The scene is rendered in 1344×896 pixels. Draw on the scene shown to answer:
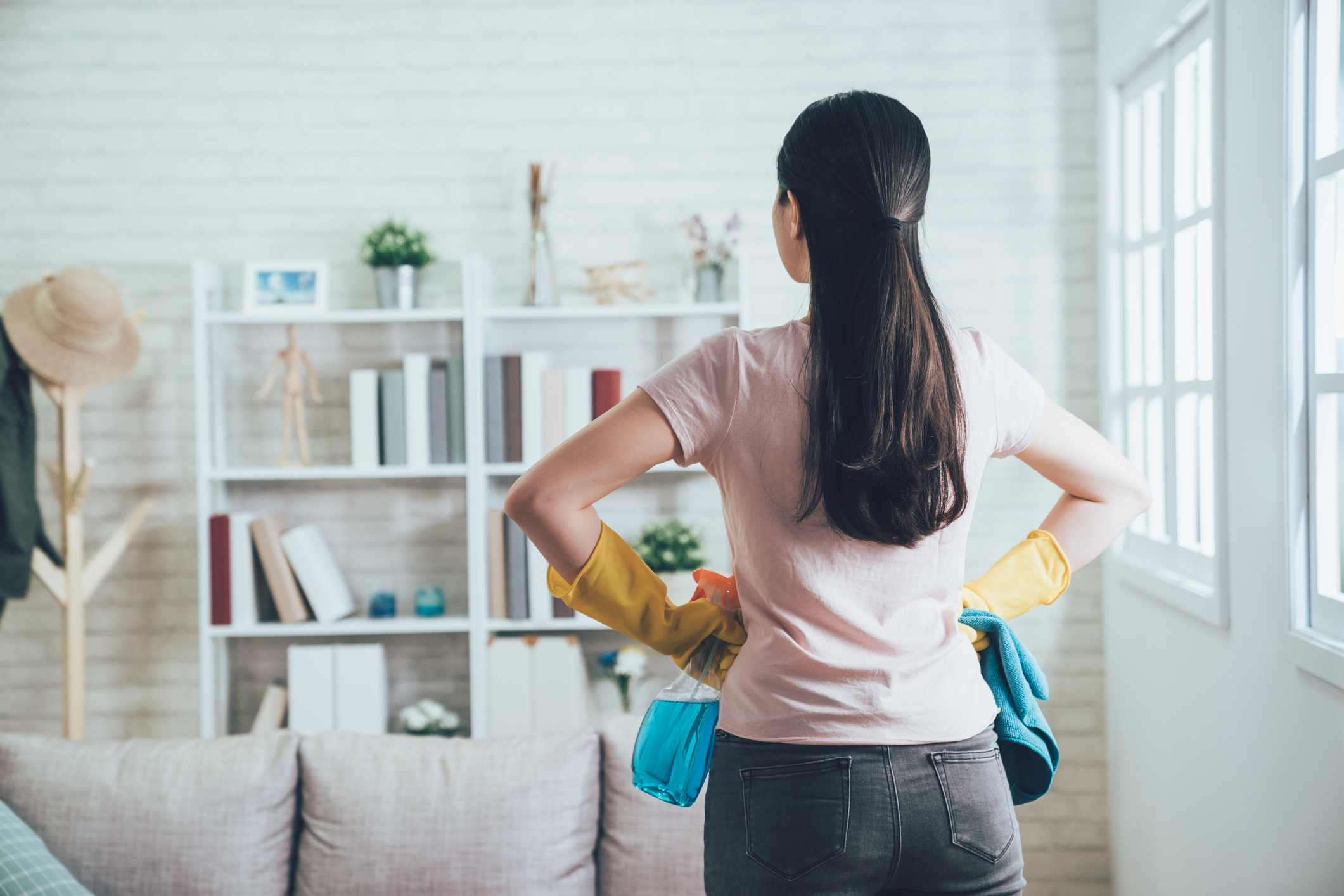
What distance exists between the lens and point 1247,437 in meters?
1.72

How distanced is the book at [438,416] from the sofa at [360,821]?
1.06 meters

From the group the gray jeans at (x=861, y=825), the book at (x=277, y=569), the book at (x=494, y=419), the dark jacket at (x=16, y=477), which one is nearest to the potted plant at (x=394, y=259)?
the book at (x=494, y=419)

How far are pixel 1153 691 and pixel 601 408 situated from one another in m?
1.68

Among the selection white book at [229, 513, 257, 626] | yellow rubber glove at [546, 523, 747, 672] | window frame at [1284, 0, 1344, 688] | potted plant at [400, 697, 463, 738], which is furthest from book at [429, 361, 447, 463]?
window frame at [1284, 0, 1344, 688]

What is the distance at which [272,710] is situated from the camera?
2.67 meters

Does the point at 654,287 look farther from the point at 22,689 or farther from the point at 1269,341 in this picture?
the point at 22,689

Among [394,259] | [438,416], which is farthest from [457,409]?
[394,259]

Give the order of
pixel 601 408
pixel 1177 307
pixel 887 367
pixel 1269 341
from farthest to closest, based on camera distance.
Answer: pixel 601 408 < pixel 1177 307 < pixel 1269 341 < pixel 887 367

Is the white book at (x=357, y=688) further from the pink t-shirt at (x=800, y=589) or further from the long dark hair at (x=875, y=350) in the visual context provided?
the long dark hair at (x=875, y=350)

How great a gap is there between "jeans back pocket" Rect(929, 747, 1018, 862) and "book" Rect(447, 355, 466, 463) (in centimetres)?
200

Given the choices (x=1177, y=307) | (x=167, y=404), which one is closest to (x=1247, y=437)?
(x=1177, y=307)

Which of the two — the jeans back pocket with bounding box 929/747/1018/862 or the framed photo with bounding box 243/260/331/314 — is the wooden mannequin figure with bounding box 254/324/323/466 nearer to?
the framed photo with bounding box 243/260/331/314

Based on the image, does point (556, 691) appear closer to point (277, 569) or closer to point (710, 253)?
point (277, 569)

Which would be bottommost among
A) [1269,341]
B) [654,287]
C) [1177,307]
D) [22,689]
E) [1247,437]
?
[22,689]
